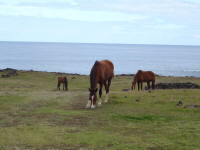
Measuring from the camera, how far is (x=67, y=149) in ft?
31.6

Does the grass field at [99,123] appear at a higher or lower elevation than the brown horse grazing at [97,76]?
lower

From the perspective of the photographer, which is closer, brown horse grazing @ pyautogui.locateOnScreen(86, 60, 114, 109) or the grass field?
the grass field

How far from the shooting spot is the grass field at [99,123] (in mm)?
10234

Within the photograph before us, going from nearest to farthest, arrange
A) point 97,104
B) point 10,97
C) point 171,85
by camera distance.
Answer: point 97,104, point 10,97, point 171,85

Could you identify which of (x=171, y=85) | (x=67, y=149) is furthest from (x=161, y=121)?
(x=171, y=85)

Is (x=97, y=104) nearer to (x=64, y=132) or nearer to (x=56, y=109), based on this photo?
(x=56, y=109)

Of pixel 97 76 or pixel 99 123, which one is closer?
pixel 99 123

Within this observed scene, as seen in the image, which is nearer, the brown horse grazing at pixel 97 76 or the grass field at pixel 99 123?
the grass field at pixel 99 123

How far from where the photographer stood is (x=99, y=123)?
13367mm

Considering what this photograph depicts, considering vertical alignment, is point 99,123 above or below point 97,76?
below

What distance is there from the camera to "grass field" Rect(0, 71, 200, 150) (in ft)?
33.6

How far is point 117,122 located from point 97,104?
499 cm

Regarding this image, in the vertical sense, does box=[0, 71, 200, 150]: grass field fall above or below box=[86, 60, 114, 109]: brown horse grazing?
below

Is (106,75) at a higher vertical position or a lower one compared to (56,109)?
higher
